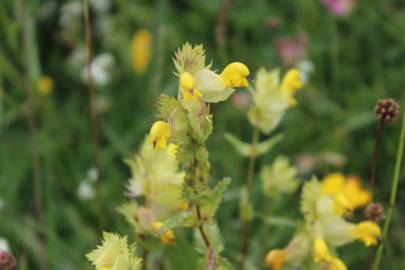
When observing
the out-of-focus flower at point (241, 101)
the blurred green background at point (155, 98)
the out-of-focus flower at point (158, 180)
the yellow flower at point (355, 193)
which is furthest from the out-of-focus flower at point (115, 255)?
the out-of-focus flower at point (241, 101)

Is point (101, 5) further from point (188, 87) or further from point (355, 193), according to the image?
point (188, 87)

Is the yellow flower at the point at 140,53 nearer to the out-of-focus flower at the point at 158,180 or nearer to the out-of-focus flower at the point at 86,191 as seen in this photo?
the out-of-focus flower at the point at 86,191

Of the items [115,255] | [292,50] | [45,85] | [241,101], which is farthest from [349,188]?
[115,255]

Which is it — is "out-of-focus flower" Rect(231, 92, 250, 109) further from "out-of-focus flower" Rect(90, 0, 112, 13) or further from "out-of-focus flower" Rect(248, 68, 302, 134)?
"out-of-focus flower" Rect(248, 68, 302, 134)

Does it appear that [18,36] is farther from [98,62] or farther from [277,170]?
[277,170]

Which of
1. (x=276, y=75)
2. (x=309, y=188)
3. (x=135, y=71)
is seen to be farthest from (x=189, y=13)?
(x=309, y=188)
